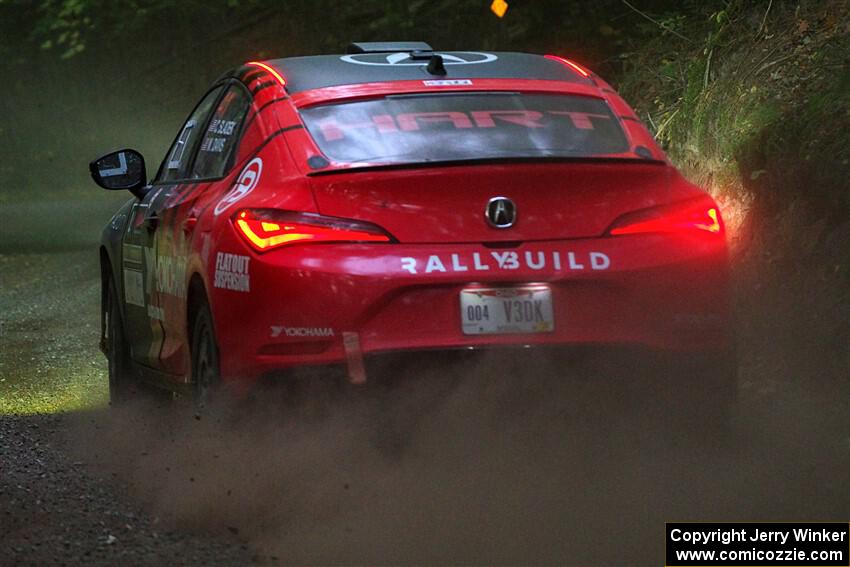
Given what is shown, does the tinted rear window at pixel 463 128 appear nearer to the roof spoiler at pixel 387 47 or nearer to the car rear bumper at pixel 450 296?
the car rear bumper at pixel 450 296

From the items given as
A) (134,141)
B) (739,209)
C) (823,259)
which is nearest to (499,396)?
(823,259)

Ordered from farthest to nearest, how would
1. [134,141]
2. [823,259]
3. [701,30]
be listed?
1. [134,141]
2. [701,30]
3. [823,259]

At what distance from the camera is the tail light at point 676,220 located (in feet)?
20.8

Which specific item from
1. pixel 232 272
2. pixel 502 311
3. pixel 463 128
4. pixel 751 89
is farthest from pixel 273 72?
pixel 751 89

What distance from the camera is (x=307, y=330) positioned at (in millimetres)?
6211

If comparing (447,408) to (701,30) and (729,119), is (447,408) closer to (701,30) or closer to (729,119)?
(729,119)

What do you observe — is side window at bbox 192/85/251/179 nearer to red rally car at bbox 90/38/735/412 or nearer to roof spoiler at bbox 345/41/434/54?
red rally car at bbox 90/38/735/412

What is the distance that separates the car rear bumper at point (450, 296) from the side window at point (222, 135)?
1216 millimetres

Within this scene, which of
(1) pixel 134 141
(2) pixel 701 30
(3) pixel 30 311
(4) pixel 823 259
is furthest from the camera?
(1) pixel 134 141

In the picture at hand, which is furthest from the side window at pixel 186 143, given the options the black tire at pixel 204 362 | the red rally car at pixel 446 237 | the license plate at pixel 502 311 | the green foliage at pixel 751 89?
the green foliage at pixel 751 89

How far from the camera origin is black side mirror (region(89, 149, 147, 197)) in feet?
28.2

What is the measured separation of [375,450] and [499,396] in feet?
1.58

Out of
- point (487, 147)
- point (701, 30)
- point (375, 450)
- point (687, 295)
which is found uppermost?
point (701, 30)

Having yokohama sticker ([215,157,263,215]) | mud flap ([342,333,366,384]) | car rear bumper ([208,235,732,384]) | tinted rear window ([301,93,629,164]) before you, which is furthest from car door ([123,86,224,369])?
mud flap ([342,333,366,384])
